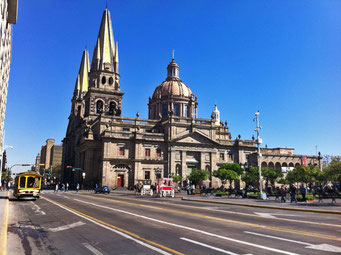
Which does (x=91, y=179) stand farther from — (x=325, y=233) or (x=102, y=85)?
(x=325, y=233)

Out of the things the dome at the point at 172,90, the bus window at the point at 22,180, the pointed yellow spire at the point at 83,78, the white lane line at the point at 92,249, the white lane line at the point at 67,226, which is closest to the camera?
the white lane line at the point at 92,249

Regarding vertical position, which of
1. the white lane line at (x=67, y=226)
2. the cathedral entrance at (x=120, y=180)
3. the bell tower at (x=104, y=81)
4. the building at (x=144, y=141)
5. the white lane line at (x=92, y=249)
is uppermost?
the bell tower at (x=104, y=81)

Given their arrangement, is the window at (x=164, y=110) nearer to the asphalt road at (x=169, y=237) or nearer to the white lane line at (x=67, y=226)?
the asphalt road at (x=169, y=237)

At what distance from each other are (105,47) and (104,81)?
8620 mm

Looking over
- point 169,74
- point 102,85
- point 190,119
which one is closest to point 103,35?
point 102,85

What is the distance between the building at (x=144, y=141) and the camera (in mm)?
57156

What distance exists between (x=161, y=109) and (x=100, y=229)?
64336 millimetres

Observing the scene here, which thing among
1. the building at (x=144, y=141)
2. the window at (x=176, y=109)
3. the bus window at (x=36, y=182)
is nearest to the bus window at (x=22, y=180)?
the bus window at (x=36, y=182)

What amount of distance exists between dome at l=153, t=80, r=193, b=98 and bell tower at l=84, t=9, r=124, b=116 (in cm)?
1149

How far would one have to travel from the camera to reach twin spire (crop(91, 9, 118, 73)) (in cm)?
6849

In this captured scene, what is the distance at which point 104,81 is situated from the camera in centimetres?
6838

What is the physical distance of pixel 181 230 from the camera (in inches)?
409

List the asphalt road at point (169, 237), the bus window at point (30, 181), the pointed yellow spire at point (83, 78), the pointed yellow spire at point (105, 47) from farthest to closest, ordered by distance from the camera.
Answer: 1. the pointed yellow spire at point (83, 78)
2. the pointed yellow spire at point (105, 47)
3. the bus window at point (30, 181)
4. the asphalt road at point (169, 237)

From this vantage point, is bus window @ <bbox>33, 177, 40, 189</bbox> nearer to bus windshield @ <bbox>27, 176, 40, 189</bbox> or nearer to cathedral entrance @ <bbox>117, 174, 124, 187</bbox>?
bus windshield @ <bbox>27, 176, 40, 189</bbox>
